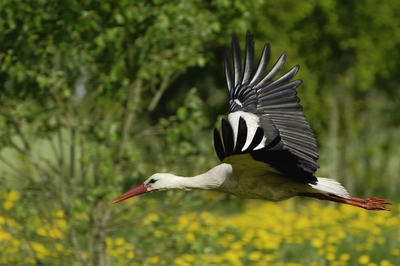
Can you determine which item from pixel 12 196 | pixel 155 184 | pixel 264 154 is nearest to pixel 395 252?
pixel 155 184

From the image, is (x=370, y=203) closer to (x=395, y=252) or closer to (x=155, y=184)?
(x=395, y=252)

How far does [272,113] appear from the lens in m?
6.12

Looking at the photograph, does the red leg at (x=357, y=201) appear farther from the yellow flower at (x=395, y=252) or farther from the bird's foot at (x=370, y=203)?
the yellow flower at (x=395, y=252)

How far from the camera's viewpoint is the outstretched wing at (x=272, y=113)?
528 centimetres

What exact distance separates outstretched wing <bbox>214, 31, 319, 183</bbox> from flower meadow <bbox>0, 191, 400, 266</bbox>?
105cm

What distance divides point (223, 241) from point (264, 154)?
134 inches

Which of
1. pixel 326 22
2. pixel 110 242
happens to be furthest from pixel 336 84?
pixel 110 242

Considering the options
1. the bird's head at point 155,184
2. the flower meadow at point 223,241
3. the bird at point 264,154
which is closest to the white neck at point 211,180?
the bird at point 264,154

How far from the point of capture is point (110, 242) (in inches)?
308

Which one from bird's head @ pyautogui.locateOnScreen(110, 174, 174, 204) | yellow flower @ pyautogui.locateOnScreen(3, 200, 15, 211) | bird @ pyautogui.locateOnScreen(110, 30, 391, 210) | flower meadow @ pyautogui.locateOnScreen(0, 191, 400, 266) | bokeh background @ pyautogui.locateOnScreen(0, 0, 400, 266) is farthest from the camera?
yellow flower @ pyautogui.locateOnScreen(3, 200, 15, 211)

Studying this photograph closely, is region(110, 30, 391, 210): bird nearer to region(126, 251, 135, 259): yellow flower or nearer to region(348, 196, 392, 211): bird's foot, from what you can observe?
region(348, 196, 392, 211): bird's foot

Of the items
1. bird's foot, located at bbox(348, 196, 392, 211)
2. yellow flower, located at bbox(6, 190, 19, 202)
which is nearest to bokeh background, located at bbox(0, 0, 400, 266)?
yellow flower, located at bbox(6, 190, 19, 202)

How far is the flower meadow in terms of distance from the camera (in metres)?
6.71

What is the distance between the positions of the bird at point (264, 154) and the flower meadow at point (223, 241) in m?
0.85
